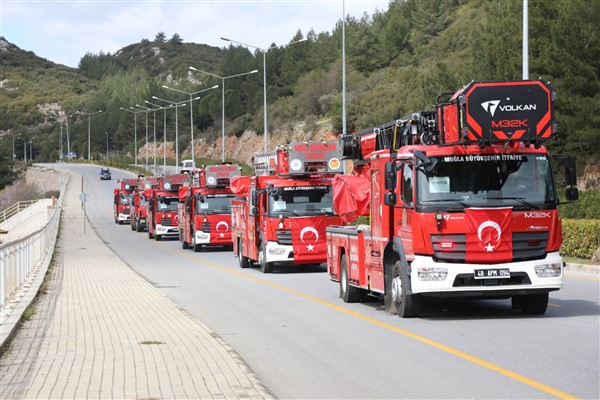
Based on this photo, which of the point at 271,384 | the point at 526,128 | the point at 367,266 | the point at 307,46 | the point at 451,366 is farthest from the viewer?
the point at 307,46

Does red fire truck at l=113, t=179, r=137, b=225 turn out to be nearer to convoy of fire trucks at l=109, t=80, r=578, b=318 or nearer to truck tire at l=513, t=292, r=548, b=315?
convoy of fire trucks at l=109, t=80, r=578, b=318

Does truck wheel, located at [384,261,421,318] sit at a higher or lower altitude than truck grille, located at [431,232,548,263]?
lower

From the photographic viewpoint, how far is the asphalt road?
966 centimetres

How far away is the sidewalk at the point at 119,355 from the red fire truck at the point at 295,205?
260 inches


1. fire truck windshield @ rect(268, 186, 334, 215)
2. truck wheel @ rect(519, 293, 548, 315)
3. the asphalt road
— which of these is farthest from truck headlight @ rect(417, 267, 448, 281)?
fire truck windshield @ rect(268, 186, 334, 215)

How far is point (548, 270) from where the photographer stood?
576 inches

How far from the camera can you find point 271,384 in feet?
33.1

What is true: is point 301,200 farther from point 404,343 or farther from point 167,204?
point 167,204

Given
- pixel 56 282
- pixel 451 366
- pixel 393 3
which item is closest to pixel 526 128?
pixel 451 366

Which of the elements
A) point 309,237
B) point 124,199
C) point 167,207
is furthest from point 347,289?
point 124,199

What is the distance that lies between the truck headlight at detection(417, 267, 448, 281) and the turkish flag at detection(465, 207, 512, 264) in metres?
0.40

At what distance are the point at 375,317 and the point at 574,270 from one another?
11.3 metres

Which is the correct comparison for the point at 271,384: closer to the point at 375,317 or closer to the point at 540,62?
the point at 375,317

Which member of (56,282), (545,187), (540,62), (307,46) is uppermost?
(307,46)
